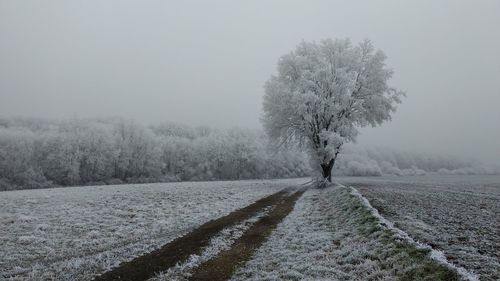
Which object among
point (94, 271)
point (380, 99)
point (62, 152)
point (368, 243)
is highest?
point (380, 99)

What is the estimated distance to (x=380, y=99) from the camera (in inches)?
1759

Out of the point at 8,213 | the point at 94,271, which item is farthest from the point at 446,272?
the point at 8,213

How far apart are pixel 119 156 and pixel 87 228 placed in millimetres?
79649

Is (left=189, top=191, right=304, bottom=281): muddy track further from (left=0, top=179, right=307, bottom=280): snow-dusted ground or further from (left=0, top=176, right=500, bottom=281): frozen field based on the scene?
(left=0, top=179, right=307, bottom=280): snow-dusted ground

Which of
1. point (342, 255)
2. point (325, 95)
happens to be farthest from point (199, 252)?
point (325, 95)

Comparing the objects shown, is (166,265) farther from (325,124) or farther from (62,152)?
(62,152)

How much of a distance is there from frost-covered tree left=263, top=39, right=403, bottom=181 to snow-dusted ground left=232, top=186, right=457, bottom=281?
81.0 feet

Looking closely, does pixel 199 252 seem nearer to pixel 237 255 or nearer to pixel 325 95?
pixel 237 255

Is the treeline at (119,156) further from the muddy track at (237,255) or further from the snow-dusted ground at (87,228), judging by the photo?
the muddy track at (237,255)

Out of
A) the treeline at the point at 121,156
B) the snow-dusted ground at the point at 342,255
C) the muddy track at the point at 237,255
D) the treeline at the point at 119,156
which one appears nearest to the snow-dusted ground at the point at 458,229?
the snow-dusted ground at the point at 342,255

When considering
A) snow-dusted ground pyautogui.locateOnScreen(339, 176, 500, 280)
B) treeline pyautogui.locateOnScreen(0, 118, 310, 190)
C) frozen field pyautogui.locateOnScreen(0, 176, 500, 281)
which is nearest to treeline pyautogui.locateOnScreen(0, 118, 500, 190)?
treeline pyautogui.locateOnScreen(0, 118, 310, 190)

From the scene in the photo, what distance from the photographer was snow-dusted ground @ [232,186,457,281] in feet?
32.9

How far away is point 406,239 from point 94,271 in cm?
1125

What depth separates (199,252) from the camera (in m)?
13.8
